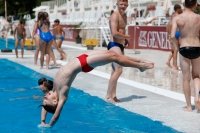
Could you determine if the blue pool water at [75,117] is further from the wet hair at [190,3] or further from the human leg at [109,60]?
the wet hair at [190,3]

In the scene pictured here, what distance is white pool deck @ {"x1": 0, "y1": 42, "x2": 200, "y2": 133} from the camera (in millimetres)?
6312

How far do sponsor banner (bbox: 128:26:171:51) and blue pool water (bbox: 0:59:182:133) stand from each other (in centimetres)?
997

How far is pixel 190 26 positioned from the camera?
6.37 meters

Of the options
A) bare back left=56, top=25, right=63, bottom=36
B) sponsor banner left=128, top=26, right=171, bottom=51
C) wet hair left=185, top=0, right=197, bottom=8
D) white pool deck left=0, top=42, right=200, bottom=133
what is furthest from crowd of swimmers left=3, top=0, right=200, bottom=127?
sponsor banner left=128, top=26, right=171, bottom=51

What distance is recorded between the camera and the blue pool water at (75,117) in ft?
19.7

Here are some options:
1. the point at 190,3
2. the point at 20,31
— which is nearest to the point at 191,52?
the point at 190,3

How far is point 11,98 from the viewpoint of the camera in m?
8.58

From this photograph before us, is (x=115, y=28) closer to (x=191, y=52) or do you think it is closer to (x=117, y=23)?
(x=117, y=23)

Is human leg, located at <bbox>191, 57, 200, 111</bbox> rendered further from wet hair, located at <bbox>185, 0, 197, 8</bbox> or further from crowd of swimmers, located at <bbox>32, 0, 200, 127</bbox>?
wet hair, located at <bbox>185, 0, 197, 8</bbox>

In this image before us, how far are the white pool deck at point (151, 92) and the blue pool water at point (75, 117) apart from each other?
0.22 m

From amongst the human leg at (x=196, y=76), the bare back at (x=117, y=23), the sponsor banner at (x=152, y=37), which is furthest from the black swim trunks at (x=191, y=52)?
the sponsor banner at (x=152, y=37)

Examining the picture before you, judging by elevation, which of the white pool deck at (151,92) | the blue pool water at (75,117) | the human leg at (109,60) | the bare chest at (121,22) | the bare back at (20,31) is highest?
the bare chest at (121,22)

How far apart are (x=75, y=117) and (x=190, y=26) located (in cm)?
231

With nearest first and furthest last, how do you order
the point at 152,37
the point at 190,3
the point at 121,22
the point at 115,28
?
1. the point at 190,3
2. the point at 115,28
3. the point at 121,22
4. the point at 152,37
